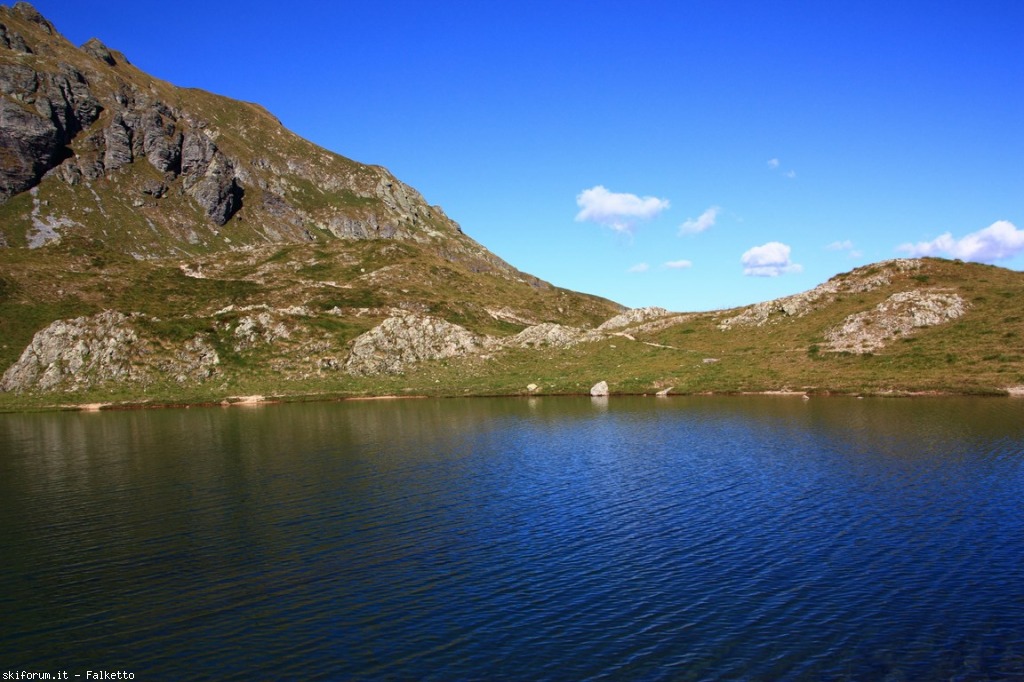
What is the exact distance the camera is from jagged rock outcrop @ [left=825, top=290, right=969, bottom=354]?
411 ft

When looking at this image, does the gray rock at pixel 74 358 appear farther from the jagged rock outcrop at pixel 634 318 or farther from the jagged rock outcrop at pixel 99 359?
the jagged rock outcrop at pixel 634 318

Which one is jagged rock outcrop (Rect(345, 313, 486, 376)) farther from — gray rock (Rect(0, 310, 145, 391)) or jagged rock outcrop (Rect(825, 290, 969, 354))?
jagged rock outcrop (Rect(825, 290, 969, 354))

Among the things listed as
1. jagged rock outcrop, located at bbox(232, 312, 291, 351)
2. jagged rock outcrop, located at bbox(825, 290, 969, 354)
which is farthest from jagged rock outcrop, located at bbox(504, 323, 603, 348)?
jagged rock outcrop, located at bbox(232, 312, 291, 351)

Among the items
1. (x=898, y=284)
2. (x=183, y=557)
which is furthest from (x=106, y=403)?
(x=898, y=284)

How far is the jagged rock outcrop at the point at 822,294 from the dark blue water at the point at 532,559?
84.4 metres

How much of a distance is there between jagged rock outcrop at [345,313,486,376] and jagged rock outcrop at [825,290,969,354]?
78421 mm

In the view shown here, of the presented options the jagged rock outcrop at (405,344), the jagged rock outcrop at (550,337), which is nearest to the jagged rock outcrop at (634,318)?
the jagged rock outcrop at (550,337)

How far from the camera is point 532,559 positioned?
3491cm

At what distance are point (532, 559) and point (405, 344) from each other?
121 metres

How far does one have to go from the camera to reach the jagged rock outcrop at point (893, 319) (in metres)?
125

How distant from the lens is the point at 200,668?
24.0m

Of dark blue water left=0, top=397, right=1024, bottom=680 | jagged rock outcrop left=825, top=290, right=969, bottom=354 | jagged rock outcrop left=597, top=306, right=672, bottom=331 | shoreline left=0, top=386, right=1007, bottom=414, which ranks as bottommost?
dark blue water left=0, top=397, right=1024, bottom=680

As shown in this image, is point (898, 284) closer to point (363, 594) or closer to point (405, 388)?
point (405, 388)

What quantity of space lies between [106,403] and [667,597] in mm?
127066
